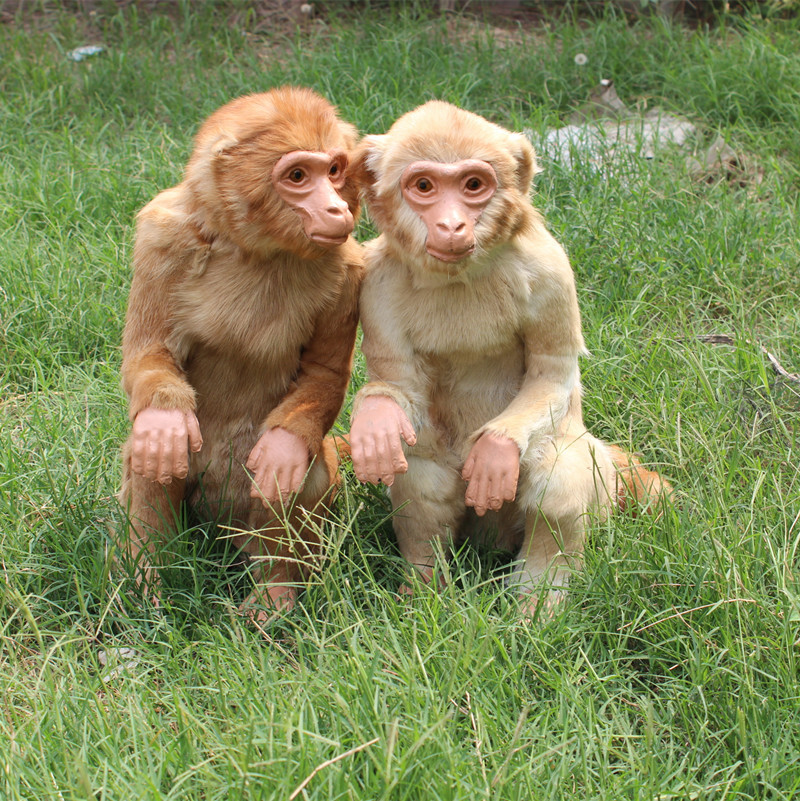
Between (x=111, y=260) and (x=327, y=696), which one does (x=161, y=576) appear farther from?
(x=111, y=260)

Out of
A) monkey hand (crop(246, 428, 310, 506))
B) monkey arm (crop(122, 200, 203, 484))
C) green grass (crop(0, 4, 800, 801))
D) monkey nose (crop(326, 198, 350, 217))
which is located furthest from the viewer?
monkey hand (crop(246, 428, 310, 506))

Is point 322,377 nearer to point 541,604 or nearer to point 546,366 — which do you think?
point 546,366

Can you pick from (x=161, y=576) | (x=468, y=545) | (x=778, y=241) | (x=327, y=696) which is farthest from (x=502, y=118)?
(x=327, y=696)

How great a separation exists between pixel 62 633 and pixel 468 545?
1426mm

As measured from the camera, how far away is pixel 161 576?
3.60 m

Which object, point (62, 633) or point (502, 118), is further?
point (502, 118)

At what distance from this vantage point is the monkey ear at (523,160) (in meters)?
3.34

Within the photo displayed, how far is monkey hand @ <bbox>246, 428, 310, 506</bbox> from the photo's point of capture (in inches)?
133

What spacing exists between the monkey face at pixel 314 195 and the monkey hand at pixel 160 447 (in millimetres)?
728

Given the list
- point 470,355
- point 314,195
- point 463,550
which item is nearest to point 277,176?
point 314,195

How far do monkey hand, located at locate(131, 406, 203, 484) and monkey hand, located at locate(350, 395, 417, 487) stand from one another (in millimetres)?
537

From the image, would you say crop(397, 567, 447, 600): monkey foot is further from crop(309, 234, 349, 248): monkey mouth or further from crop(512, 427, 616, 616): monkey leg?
crop(309, 234, 349, 248): monkey mouth

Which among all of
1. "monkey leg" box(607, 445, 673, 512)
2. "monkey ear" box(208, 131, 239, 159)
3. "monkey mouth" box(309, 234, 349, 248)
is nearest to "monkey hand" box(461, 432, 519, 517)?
"monkey leg" box(607, 445, 673, 512)

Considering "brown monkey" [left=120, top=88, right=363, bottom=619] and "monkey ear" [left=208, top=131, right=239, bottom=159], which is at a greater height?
"monkey ear" [left=208, top=131, right=239, bottom=159]
